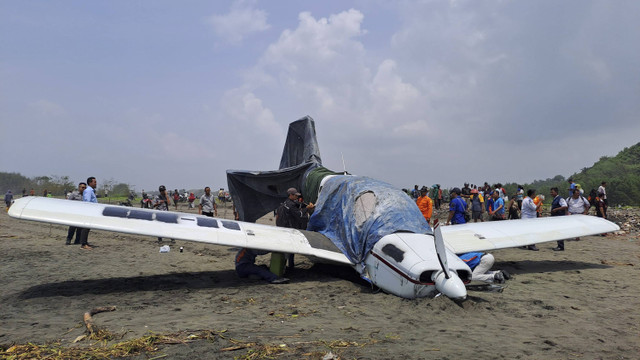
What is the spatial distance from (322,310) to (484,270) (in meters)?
3.70

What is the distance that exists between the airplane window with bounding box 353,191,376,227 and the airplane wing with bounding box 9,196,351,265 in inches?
32.4

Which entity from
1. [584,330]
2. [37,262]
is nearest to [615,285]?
[584,330]

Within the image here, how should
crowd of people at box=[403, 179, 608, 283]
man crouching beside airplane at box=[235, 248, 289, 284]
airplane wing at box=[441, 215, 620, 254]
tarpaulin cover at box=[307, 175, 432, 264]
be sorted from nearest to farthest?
tarpaulin cover at box=[307, 175, 432, 264], crowd of people at box=[403, 179, 608, 283], man crouching beside airplane at box=[235, 248, 289, 284], airplane wing at box=[441, 215, 620, 254]

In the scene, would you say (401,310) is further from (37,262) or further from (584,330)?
(37,262)

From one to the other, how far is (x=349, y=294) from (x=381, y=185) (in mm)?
2674

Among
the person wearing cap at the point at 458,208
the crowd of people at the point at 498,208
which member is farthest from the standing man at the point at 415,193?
the person wearing cap at the point at 458,208

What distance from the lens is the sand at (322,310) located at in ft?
13.7

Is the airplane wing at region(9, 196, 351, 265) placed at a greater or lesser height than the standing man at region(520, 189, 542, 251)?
lesser

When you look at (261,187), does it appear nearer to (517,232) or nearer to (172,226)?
(172,226)

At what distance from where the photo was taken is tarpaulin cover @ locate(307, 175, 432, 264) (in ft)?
24.1

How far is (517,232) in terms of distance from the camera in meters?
9.47

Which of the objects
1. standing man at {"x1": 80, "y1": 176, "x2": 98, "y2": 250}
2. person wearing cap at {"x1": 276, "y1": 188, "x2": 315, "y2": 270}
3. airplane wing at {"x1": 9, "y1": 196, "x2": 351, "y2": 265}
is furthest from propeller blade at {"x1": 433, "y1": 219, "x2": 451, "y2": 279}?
standing man at {"x1": 80, "y1": 176, "x2": 98, "y2": 250}

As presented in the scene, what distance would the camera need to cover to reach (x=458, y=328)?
4832 millimetres

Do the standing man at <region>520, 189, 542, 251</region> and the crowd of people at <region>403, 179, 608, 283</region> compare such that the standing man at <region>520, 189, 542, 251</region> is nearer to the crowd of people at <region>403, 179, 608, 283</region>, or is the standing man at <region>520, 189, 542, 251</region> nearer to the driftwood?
the crowd of people at <region>403, 179, 608, 283</region>
